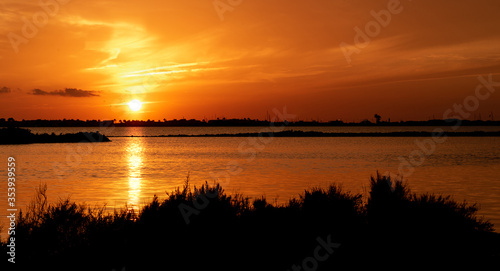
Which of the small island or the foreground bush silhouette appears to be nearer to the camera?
the foreground bush silhouette

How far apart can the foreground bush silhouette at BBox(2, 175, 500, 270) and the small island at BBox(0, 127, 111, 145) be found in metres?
107

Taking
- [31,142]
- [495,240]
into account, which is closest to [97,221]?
[495,240]

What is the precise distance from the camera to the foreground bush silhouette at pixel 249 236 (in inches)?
464

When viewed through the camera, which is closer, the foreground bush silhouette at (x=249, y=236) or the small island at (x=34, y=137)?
the foreground bush silhouette at (x=249, y=236)

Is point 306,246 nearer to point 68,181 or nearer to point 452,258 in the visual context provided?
point 452,258

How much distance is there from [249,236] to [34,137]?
11976 centimetres

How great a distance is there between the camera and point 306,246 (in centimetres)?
1262

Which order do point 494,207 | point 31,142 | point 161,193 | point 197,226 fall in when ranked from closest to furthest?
1. point 197,226
2. point 494,207
3. point 161,193
4. point 31,142

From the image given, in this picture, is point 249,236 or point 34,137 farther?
point 34,137

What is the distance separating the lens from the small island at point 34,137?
110887 mm

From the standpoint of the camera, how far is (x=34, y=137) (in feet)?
399

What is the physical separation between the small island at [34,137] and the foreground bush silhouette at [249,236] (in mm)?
107150

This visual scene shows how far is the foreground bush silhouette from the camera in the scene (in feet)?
38.6

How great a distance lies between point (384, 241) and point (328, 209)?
2.17 meters
